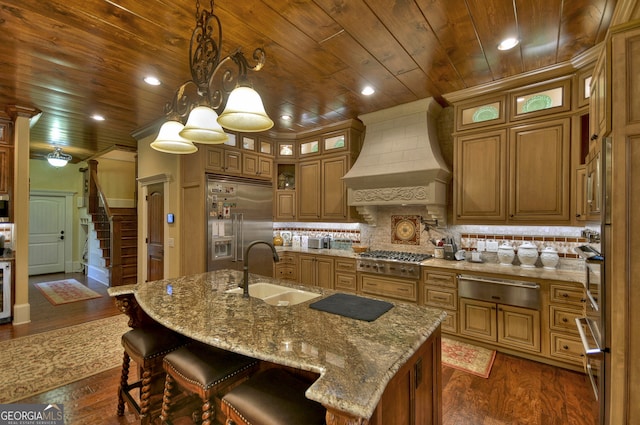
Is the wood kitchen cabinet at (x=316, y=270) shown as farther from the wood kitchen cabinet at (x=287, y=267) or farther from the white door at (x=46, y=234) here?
the white door at (x=46, y=234)

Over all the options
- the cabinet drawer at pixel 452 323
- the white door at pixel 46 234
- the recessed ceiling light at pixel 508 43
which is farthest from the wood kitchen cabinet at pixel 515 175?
the white door at pixel 46 234

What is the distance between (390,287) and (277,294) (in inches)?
80.3

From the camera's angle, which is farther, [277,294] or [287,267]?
[287,267]

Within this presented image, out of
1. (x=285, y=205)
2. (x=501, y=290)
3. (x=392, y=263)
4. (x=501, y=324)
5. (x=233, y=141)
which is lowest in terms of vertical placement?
(x=501, y=324)

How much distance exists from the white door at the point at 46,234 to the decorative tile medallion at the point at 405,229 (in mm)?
8475

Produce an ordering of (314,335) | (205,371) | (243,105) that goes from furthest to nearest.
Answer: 1. (243,105)
2. (205,371)
3. (314,335)

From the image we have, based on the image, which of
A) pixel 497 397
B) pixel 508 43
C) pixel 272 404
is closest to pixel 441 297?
pixel 497 397

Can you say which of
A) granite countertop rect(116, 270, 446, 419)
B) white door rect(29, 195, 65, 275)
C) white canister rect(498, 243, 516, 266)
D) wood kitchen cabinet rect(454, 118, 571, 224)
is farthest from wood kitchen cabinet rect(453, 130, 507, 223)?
white door rect(29, 195, 65, 275)

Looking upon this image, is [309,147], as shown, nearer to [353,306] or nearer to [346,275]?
[346,275]

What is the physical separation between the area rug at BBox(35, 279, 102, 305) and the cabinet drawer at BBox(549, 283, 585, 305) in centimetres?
681

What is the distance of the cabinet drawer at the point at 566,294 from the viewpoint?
2.68 m

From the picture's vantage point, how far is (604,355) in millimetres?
1664

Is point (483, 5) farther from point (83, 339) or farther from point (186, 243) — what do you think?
point (83, 339)

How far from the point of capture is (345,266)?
4289 mm
